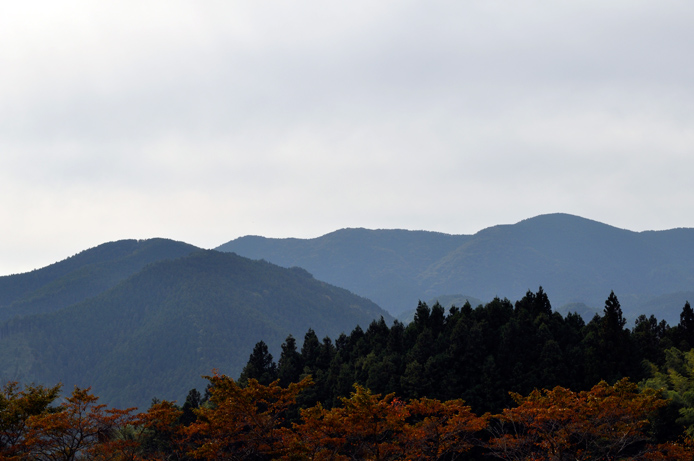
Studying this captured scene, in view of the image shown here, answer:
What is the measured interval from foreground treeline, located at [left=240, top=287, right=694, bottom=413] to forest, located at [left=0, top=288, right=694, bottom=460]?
0.52 ft

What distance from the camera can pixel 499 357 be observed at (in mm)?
69312

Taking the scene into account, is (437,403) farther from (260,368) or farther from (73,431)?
(260,368)

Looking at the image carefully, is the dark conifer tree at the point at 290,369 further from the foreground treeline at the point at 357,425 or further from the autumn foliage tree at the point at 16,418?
the autumn foliage tree at the point at 16,418

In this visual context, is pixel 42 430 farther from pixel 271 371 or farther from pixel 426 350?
pixel 271 371

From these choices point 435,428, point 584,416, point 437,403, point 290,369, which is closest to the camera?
point 584,416

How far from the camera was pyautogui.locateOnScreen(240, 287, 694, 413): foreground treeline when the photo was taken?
6675cm

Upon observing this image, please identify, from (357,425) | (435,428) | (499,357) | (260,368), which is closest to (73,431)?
(357,425)

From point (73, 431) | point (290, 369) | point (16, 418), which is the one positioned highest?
point (16, 418)

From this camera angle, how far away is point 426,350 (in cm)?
7338

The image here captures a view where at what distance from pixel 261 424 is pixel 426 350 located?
29945mm

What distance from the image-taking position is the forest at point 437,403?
46062 millimetres

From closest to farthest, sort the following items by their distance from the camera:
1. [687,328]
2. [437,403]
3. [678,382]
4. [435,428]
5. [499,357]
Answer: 1. [435,428]
2. [437,403]
3. [678,382]
4. [499,357]
5. [687,328]

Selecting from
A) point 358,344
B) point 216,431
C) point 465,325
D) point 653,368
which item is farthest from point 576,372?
point 216,431

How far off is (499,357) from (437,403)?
22.5 m
